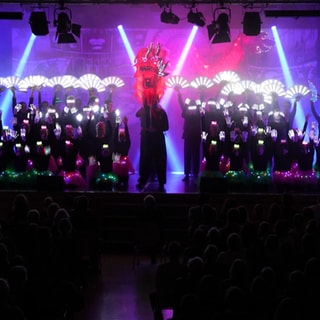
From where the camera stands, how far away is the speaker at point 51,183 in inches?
494

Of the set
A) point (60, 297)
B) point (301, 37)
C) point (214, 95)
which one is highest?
point (301, 37)

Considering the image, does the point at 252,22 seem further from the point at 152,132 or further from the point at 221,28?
the point at 152,132

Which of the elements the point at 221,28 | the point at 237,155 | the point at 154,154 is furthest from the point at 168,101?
the point at 221,28

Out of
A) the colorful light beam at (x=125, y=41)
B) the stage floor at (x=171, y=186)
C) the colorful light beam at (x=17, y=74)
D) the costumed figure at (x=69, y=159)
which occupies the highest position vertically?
the colorful light beam at (x=125, y=41)

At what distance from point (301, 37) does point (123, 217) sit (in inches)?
285

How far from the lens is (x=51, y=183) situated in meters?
12.6

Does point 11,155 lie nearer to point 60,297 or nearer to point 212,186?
point 212,186

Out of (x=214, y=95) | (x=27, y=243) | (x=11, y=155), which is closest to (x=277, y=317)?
(x=27, y=243)

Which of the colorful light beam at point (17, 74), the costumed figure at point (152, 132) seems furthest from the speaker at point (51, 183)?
the colorful light beam at point (17, 74)

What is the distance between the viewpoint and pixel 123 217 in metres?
12.3

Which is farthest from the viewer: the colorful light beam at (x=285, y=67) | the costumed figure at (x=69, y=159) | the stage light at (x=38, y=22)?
the colorful light beam at (x=285, y=67)

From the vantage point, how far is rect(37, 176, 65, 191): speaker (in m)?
12.5

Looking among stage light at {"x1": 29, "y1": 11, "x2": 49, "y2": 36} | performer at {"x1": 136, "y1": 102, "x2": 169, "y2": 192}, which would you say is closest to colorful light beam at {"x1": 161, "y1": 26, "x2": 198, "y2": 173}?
performer at {"x1": 136, "y1": 102, "x2": 169, "y2": 192}

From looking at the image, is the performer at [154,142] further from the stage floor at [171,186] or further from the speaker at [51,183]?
the speaker at [51,183]
